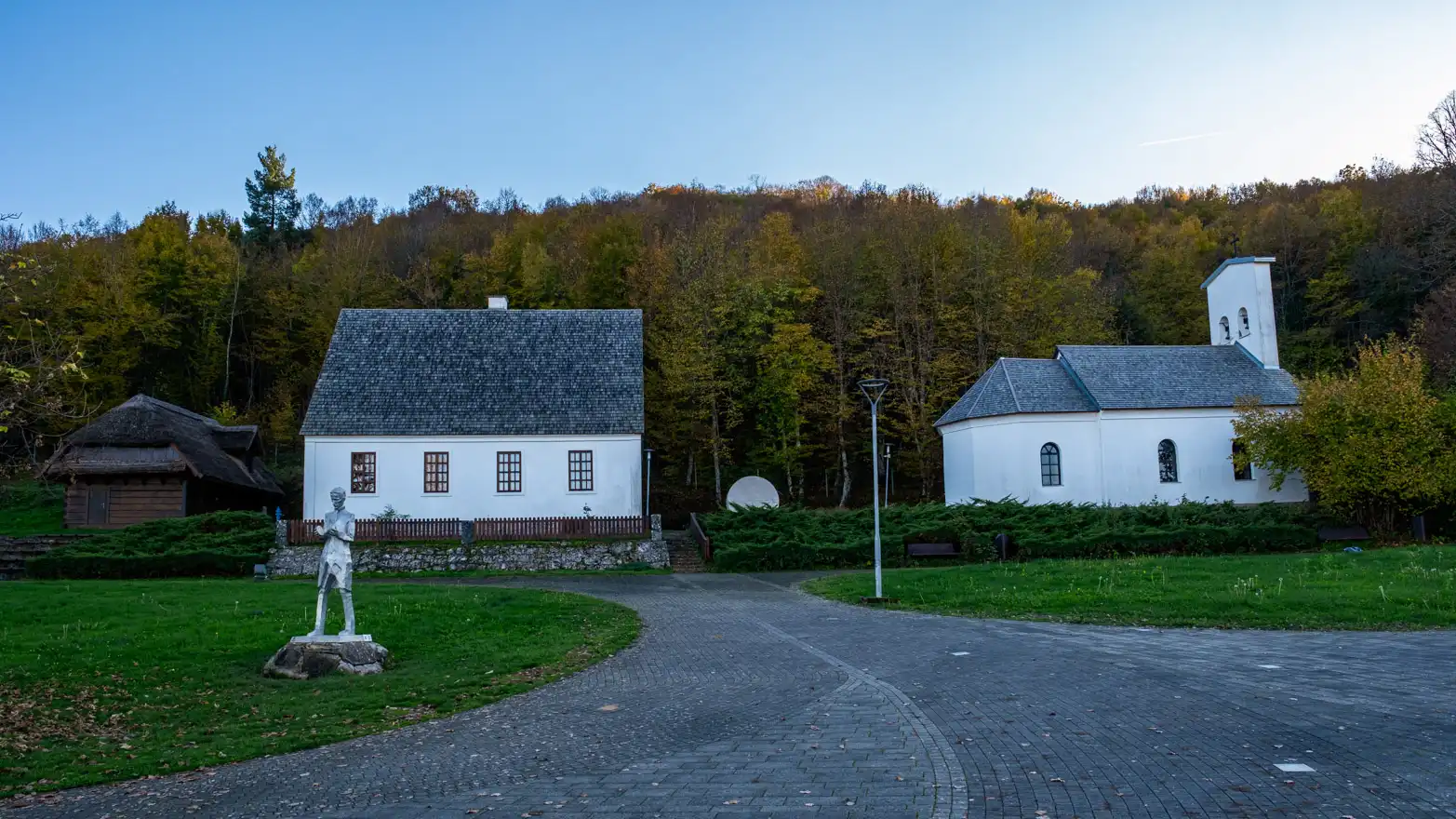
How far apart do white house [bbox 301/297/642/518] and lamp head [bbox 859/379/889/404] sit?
1411 centimetres

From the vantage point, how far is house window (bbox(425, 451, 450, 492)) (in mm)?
34656

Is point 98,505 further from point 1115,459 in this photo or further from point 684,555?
point 1115,459

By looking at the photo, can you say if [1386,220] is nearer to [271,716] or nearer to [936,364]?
[936,364]

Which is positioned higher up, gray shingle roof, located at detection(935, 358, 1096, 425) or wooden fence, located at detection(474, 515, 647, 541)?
gray shingle roof, located at detection(935, 358, 1096, 425)

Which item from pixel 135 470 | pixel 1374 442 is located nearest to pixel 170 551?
pixel 135 470

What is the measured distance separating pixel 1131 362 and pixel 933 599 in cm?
2270

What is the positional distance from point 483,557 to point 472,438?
19.5 feet

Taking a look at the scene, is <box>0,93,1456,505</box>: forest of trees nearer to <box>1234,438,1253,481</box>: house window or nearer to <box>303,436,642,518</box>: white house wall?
<box>303,436,642,518</box>: white house wall

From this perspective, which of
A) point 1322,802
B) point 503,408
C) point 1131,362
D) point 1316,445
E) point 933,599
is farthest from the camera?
point 1131,362

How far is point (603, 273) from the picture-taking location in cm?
5178

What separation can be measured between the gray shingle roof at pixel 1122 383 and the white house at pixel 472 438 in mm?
13903

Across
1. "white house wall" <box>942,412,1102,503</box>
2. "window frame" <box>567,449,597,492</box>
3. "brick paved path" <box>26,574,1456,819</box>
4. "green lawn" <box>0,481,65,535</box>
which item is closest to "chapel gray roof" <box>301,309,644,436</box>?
"window frame" <box>567,449,597,492</box>

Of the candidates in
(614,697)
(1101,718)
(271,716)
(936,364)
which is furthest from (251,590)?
(936,364)

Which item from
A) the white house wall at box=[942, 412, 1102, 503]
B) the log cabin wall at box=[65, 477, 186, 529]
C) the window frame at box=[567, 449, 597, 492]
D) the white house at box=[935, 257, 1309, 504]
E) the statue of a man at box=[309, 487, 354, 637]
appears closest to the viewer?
the statue of a man at box=[309, 487, 354, 637]
